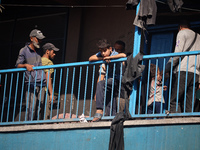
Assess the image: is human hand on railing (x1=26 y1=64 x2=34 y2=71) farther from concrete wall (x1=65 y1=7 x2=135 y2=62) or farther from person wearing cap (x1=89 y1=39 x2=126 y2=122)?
concrete wall (x1=65 y1=7 x2=135 y2=62)

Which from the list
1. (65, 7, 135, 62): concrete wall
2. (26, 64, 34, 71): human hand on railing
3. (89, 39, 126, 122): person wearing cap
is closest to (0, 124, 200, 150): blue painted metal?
(89, 39, 126, 122): person wearing cap

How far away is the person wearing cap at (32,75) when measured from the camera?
8.76m

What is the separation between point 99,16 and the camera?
35.1 ft

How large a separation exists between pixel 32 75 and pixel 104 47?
5.49ft

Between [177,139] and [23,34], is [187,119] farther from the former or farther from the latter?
[23,34]

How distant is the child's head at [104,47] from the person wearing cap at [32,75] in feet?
4.20

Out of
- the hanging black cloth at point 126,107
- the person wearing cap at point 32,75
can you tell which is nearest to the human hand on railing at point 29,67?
the person wearing cap at point 32,75

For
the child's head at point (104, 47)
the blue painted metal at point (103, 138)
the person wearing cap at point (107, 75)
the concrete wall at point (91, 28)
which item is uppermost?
the concrete wall at point (91, 28)

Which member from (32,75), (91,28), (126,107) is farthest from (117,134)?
(91,28)

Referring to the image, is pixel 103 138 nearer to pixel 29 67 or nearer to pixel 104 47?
pixel 104 47

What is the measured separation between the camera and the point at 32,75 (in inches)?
351

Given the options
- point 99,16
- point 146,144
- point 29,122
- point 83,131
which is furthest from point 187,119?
point 99,16

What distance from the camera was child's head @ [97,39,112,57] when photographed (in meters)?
8.16

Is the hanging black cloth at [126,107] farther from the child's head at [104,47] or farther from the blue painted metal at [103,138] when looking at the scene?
the child's head at [104,47]
